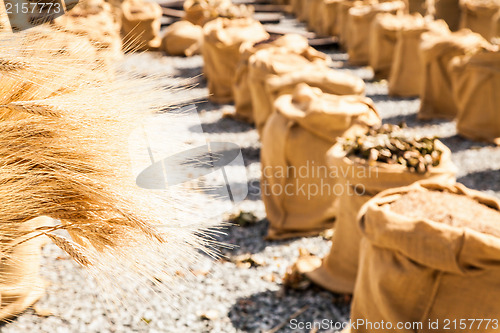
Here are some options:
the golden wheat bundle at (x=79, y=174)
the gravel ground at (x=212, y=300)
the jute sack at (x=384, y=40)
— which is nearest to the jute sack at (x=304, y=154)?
the gravel ground at (x=212, y=300)

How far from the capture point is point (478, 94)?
5.04 meters

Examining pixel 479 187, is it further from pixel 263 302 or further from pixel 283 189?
pixel 263 302

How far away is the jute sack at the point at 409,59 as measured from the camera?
6375mm

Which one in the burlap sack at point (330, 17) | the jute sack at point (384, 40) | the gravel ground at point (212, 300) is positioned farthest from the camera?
the burlap sack at point (330, 17)

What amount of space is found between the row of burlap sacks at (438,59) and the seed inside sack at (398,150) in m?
2.78

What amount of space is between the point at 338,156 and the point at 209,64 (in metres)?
4.37

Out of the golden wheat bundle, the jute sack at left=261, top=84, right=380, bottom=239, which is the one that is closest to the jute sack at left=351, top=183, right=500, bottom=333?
the golden wheat bundle

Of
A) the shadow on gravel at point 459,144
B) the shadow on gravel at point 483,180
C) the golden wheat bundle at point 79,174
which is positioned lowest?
the shadow on gravel at point 459,144

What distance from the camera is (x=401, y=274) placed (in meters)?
1.79

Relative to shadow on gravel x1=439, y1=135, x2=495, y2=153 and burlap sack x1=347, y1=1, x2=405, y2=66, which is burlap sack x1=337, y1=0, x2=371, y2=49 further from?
shadow on gravel x1=439, y1=135, x2=495, y2=153

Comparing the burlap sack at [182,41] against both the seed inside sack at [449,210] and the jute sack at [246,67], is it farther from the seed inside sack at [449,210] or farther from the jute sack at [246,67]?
the seed inside sack at [449,210]

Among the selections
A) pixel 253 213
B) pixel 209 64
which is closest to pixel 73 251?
pixel 253 213

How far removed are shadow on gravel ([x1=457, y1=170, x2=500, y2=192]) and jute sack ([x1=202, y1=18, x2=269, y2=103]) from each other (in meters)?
3.14

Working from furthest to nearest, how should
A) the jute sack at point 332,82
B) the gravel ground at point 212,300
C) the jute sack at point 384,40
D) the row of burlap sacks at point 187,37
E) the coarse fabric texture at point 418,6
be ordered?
the coarse fabric texture at point 418,6 < the row of burlap sacks at point 187,37 < the jute sack at point 384,40 < the jute sack at point 332,82 < the gravel ground at point 212,300
